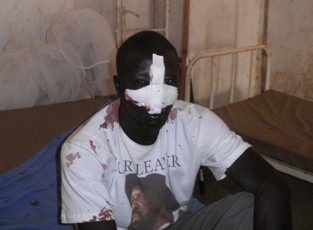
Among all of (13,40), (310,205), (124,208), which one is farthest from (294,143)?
(13,40)

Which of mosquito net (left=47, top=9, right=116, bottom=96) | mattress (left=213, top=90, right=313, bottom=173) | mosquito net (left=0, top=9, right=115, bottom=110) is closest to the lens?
mosquito net (left=0, top=9, right=115, bottom=110)

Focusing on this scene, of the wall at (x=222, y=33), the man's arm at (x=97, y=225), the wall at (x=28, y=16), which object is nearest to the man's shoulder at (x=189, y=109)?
the man's arm at (x=97, y=225)

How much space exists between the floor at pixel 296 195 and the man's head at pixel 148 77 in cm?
145

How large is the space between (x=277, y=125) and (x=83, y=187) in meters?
1.71

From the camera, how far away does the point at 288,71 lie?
11.6ft

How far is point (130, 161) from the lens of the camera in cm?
130

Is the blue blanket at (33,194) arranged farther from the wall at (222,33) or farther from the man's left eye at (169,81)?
the wall at (222,33)

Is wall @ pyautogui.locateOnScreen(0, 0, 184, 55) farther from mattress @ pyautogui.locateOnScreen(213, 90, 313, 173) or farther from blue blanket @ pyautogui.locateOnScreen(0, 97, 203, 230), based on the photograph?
mattress @ pyautogui.locateOnScreen(213, 90, 313, 173)

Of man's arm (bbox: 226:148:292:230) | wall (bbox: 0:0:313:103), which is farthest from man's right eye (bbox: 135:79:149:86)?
wall (bbox: 0:0:313:103)

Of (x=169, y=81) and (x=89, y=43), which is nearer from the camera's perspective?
(x=169, y=81)

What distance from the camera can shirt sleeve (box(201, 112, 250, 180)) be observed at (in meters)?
1.35

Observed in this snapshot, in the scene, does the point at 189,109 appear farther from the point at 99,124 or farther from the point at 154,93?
the point at 99,124

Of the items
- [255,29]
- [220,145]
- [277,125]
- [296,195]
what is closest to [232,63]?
[255,29]

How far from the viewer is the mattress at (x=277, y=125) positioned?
2326 mm
